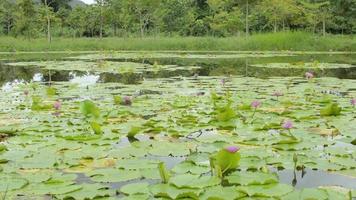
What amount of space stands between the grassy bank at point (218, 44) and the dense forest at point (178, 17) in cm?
128

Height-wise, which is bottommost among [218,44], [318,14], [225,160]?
[225,160]

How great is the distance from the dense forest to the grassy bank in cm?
128

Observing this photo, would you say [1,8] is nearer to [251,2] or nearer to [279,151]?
[251,2]

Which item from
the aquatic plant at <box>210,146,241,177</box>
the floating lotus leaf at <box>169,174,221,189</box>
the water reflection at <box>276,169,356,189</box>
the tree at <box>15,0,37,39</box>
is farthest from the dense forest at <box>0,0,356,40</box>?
the floating lotus leaf at <box>169,174,221,189</box>

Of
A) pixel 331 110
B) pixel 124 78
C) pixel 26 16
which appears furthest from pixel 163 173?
pixel 26 16

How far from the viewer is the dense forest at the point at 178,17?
25.6 meters

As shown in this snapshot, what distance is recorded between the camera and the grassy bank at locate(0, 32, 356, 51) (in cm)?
2159

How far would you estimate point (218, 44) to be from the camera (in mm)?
22797

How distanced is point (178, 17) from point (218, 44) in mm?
9883

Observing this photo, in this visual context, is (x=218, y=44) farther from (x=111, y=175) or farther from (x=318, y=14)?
(x=111, y=175)

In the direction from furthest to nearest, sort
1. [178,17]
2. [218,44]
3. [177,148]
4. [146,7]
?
[178,17], [146,7], [218,44], [177,148]

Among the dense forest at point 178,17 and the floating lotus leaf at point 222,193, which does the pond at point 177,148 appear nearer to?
the floating lotus leaf at point 222,193

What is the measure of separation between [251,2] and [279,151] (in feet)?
70.7

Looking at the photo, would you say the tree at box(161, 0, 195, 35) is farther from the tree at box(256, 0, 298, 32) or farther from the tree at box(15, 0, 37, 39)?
the tree at box(15, 0, 37, 39)
